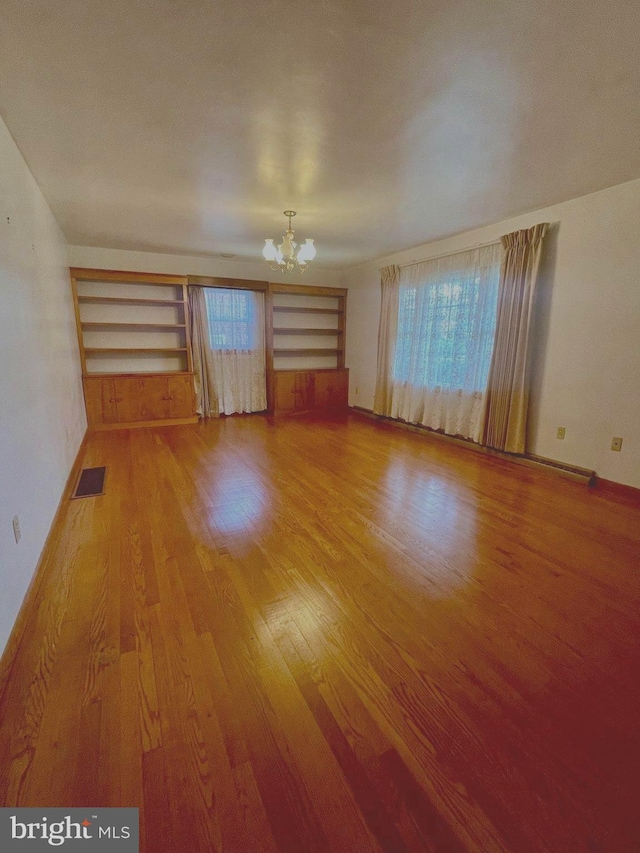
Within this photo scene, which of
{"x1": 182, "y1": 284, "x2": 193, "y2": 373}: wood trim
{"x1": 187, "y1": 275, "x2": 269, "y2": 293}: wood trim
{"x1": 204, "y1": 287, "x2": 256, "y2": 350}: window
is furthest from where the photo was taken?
{"x1": 204, "y1": 287, "x2": 256, "y2": 350}: window

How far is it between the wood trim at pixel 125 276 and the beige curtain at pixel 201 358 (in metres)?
0.31

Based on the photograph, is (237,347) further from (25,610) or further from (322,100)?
(25,610)

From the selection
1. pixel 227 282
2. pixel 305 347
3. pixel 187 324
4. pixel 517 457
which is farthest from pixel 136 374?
pixel 517 457

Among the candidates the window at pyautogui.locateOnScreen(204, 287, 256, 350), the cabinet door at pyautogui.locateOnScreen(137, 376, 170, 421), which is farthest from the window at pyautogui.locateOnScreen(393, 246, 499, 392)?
the cabinet door at pyautogui.locateOnScreen(137, 376, 170, 421)

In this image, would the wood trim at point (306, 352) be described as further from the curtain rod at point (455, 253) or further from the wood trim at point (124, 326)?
the curtain rod at point (455, 253)

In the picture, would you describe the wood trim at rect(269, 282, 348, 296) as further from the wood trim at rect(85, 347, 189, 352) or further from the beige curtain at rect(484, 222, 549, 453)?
the beige curtain at rect(484, 222, 549, 453)

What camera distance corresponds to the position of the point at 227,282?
542 cm

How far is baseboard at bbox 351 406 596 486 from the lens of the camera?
3.17 meters

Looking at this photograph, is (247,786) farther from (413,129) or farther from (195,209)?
(195,209)

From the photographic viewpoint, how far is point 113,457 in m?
3.74

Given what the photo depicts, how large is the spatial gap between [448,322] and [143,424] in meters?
4.29

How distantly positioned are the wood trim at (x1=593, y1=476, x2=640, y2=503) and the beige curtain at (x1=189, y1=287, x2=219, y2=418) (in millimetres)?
4891

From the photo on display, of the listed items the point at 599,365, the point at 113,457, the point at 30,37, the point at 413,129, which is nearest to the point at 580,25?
the point at 413,129

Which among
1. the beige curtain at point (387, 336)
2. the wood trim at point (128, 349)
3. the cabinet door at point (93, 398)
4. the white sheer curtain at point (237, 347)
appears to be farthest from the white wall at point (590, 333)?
the cabinet door at point (93, 398)
